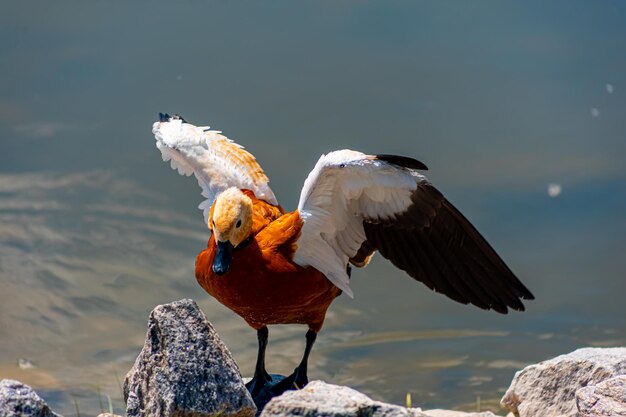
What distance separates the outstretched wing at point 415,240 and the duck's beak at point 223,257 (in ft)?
1.75

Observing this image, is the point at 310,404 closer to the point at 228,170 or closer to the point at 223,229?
the point at 223,229

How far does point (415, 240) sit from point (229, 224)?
1183 millimetres

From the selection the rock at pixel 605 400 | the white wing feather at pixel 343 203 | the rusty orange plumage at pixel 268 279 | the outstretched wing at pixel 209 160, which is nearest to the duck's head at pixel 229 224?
the rusty orange plumage at pixel 268 279

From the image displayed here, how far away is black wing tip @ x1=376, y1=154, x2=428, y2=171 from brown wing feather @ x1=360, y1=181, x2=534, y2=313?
489 mm

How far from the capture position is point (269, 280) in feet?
19.1

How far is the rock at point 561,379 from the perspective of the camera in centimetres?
568

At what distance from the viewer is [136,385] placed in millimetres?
4770

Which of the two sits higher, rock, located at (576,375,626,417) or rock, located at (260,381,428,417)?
rock, located at (576,375,626,417)

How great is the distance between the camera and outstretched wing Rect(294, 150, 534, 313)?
6039 millimetres

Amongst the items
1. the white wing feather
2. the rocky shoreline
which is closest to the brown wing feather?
the white wing feather

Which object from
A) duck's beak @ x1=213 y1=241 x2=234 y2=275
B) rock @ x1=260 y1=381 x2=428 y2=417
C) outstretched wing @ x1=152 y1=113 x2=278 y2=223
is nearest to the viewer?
rock @ x1=260 y1=381 x2=428 y2=417

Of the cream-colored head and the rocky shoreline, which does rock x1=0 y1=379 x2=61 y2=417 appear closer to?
the rocky shoreline

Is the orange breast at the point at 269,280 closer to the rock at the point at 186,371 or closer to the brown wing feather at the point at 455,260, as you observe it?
the brown wing feather at the point at 455,260

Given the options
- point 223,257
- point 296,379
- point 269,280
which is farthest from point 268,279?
point 296,379
